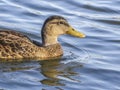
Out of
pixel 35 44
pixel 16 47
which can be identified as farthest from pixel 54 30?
pixel 16 47

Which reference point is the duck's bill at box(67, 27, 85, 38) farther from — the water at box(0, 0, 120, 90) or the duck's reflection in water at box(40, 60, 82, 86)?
the duck's reflection in water at box(40, 60, 82, 86)

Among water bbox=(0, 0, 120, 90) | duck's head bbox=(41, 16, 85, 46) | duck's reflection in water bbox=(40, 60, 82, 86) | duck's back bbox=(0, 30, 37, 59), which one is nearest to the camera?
water bbox=(0, 0, 120, 90)

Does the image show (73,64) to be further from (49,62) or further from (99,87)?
(99,87)

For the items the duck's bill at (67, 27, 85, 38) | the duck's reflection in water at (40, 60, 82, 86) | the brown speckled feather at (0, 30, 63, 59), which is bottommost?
the duck's reflection in water at (40, 60, 82, 86)

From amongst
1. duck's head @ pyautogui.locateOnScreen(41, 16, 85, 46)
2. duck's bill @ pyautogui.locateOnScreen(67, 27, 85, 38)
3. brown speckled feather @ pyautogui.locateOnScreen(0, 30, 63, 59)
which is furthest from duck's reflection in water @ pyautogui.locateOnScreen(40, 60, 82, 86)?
duck's bill @ pyautogui.locateOnScreen(67, 27, 85, 38)

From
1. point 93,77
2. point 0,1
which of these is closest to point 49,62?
point 93,77

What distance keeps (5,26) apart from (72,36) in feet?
5.56

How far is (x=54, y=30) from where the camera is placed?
14320mm

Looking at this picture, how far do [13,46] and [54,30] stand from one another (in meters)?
1.21

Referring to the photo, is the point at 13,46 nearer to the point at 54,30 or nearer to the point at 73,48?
the point at 54,30

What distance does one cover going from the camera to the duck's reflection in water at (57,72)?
12.2 m

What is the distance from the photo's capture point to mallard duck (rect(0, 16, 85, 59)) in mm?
13539

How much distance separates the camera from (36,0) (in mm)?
18891

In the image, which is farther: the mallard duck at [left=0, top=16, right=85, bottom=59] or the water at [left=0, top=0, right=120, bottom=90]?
the mallard duck at [left=0, top=16, right=85, bottom=59]
